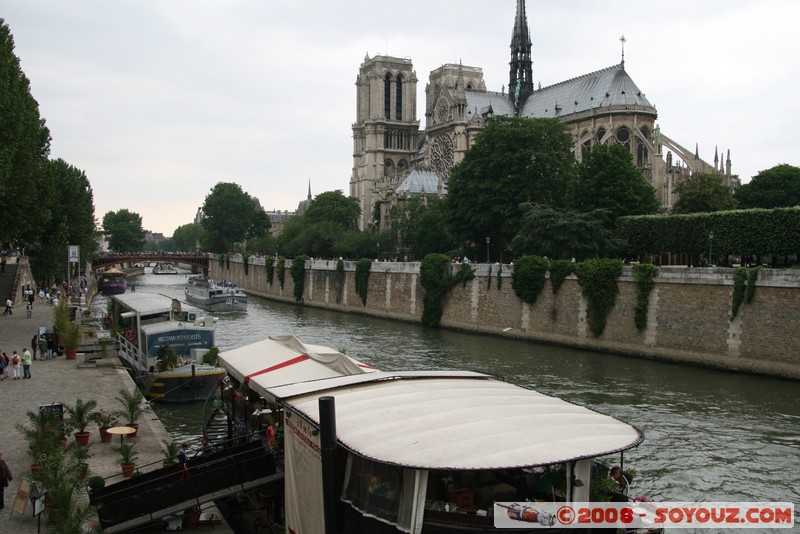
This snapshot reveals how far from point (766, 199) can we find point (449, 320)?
102ft

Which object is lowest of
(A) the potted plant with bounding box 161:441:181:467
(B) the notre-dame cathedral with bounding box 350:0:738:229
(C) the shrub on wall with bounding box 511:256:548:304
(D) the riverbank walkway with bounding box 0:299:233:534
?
(D) the riverbank walkway with bounding box 0:299:233:534

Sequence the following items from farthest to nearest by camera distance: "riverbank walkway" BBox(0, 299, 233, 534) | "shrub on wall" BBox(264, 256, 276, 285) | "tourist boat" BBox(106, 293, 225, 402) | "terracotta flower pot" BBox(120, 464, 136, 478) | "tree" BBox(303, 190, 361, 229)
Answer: "tree" BBox(303, 190, 361, 229) < "shrub on wall" BBox(264, 256, 276, 285) < "tourist boat" BBox(106, 293, 225, 402) < "terracotta flower pot" BBox(120, 464, 136, 478) < "riverbank walkway" BBox(0, 299, 233, 534)

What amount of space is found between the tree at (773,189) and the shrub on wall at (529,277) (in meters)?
30.4

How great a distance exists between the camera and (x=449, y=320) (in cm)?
4459

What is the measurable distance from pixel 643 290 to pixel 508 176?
18.2 metres

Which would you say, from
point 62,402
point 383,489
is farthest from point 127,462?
point 62,402

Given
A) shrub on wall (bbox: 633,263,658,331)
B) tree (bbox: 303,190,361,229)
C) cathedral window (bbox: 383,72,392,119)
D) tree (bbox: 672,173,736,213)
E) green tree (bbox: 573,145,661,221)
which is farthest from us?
cathedral window (bbox: 383,72,392,119)

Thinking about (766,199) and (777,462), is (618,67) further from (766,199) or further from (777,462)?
→ (777,462)

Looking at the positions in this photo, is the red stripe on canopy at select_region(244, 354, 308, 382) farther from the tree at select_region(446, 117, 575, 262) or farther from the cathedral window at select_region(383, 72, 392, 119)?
the cathedral window at select_region(383, 72, 392, 119)

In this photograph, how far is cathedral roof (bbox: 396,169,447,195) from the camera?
86.2 meters

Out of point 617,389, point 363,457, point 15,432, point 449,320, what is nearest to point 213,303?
point 449,320

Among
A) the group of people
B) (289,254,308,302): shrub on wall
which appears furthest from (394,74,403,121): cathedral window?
the group of people

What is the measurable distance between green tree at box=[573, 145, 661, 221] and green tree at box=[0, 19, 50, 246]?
3090 centimetres

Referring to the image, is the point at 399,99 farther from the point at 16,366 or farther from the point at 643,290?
the point at 16,366
